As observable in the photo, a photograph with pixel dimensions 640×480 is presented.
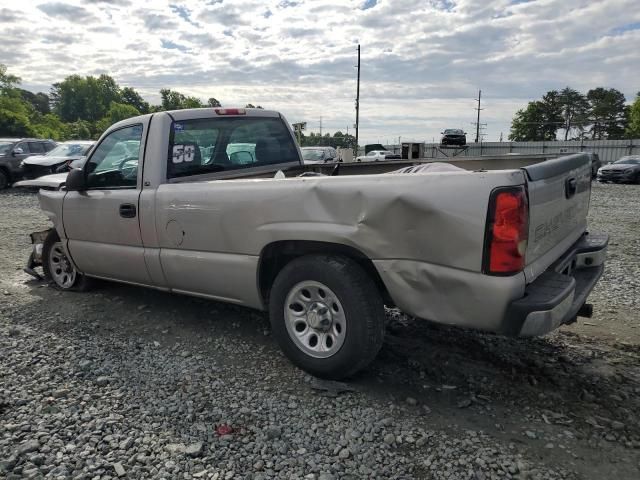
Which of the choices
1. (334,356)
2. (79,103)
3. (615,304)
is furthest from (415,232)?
(79,103)

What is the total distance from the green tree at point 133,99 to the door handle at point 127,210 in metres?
148

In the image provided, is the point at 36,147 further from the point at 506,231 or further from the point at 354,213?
the point at 506,231

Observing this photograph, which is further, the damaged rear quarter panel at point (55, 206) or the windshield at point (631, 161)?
the windshield at point (631, 161)

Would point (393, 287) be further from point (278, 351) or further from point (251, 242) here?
point (278, 351)

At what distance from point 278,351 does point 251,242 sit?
937 millimetres

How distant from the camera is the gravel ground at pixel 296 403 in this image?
2.55 metres

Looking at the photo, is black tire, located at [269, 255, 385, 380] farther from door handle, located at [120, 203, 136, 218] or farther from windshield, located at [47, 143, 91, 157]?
windshield, located at [47, 143, 91, 157]

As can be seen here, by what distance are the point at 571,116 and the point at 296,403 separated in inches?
3603

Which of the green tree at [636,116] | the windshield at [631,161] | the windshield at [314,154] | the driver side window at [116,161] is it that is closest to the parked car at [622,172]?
the windshield at [631,161]

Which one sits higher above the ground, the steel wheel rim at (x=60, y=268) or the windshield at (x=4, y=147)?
the windshield at (x=4, y=147)

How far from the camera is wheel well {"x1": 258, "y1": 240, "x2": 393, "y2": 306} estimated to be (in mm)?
3204

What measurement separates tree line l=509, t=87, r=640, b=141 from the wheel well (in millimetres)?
83116

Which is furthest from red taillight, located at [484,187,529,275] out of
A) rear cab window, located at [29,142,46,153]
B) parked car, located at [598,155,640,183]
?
parked car, located at [598,155,640,183]

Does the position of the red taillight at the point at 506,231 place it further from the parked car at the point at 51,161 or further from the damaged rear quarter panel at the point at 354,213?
the parked car at the point at 51,161
